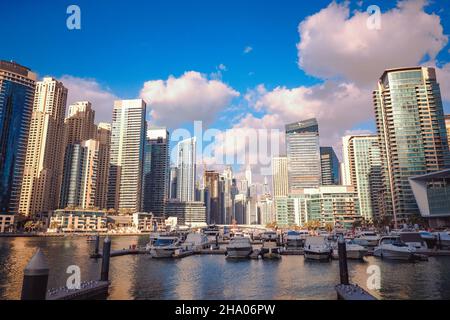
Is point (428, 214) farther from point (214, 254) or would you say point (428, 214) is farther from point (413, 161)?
point (214, 254)

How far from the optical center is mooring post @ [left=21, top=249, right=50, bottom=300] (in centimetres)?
1362

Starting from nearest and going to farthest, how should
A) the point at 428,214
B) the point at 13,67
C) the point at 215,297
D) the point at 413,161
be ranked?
the point at 215,297
the point at 428,214
the point at 413,161
the point at 13,67

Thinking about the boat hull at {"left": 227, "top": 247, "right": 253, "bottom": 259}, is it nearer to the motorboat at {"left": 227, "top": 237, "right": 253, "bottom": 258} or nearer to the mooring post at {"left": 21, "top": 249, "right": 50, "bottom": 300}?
the motorboat at {"left": 227, "top": 237, "right": 253, "bottom": 258}

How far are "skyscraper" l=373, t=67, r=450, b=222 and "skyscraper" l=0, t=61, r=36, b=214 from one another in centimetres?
21195

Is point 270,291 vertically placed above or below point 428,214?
below

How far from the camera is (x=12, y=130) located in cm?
18788

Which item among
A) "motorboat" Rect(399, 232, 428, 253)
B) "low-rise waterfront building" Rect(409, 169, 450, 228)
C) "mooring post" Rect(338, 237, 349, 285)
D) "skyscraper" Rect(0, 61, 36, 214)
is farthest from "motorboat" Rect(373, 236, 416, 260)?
"skyscraper" Rect(0, 61, 36, 214)

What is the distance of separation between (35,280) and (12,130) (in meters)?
211

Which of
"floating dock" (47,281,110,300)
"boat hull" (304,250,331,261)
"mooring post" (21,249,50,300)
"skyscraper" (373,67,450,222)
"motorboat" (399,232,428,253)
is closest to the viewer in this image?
"mooring post" (21,249,50,300)

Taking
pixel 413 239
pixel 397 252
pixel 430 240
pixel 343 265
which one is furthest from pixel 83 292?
pixel 430 240

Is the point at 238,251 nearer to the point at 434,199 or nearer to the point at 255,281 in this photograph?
the point at 255,281

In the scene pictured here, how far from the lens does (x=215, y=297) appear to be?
25.5 m
